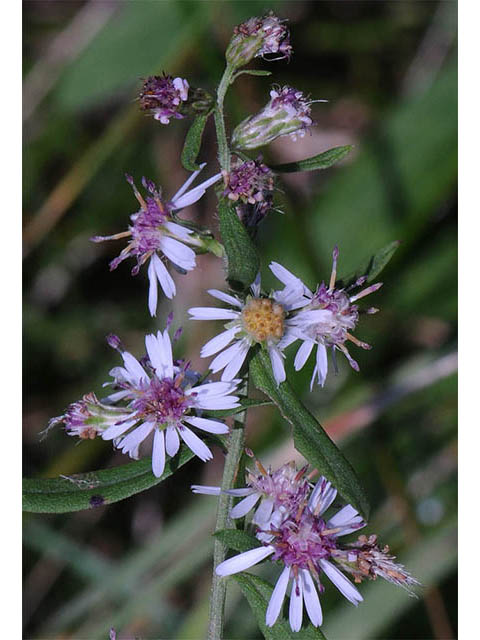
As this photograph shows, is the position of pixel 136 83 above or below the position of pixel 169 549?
above

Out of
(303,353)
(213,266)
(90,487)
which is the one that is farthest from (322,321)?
(213,266)

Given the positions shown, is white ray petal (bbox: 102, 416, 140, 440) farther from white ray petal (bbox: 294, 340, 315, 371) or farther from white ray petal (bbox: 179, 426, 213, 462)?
white ray petal (bbox: 294, 340, 315, 371)

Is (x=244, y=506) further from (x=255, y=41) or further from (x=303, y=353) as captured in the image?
(x=255, y=41)

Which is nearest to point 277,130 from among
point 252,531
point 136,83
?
point 252,531

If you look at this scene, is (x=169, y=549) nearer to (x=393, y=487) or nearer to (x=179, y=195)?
(x=393, y=487)

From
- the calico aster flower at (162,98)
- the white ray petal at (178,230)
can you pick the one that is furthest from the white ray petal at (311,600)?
the calico aster flower at (162,98)

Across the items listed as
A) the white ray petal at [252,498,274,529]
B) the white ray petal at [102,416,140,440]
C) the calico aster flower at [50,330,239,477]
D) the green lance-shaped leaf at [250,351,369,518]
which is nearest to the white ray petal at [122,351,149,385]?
the calico aster flower at [50,330,239,477]

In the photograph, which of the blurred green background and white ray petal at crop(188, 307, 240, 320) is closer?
white ray petal at crop(188, 307, 240, 320)
